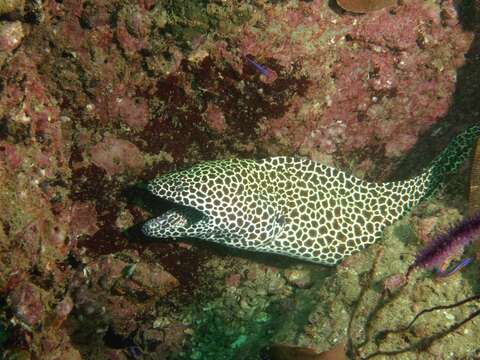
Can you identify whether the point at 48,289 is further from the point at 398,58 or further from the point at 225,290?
the point at 398,58

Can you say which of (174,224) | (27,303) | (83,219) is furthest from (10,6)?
(27,303)

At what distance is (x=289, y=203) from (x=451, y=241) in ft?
6.98

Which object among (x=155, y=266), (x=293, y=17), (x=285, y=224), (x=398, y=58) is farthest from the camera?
(x=155, y=266)

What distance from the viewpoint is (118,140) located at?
451cm

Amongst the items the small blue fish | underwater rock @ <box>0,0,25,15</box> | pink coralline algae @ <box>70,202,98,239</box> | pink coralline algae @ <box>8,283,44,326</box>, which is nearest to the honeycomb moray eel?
pink coralline algae @ <box>70,202,98,239</box>

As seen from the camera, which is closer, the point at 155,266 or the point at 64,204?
the point at 64,204

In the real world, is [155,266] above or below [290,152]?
below

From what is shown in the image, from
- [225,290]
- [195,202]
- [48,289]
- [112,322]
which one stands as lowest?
[112,322]

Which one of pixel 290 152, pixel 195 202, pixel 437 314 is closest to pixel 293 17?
pixel 290 152

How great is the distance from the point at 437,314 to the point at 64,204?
4062 millimetres

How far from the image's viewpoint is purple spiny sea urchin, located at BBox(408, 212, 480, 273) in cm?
295

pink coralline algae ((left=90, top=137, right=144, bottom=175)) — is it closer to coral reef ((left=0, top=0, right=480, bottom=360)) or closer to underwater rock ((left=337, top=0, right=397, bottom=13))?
coral reef ((left=0, top=0, right=480, bottom=360))

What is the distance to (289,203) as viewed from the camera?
4871 mm

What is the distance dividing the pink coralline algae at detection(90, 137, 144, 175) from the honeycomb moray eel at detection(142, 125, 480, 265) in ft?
1.32
